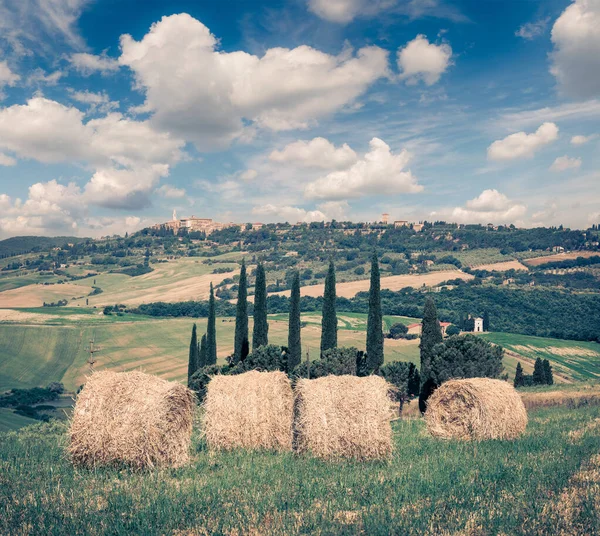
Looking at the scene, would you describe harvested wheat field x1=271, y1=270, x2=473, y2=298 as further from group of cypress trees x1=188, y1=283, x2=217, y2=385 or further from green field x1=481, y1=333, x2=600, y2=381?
group of cypress trees x1=188, y1=283, x2=217, y2=385

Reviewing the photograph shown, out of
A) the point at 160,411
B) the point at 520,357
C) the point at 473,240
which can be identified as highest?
the point at 473,240

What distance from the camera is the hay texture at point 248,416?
11734 millimetres

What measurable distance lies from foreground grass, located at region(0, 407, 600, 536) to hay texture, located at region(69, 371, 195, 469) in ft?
1.26

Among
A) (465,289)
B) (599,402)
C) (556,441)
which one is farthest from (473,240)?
(556,441)

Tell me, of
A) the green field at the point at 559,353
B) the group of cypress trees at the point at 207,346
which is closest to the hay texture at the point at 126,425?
the group of cypress trees at the point at 207,346

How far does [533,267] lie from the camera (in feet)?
478

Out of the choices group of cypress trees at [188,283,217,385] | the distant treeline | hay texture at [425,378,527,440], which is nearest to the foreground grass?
hay texture at [425,378,527,440]

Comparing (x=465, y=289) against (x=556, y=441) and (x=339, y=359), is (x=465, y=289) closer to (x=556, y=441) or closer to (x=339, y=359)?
(x=339, y=359)

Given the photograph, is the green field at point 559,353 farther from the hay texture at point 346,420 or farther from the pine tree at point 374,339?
the hay texture at point 346,420

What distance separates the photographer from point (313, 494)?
7.66 m

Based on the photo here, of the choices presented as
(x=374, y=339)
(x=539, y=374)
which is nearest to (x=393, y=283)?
(x=539, y=374)

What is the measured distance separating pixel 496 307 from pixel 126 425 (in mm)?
116664

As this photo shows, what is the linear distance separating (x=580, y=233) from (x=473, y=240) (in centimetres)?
4066

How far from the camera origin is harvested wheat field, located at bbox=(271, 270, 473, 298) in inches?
5064
